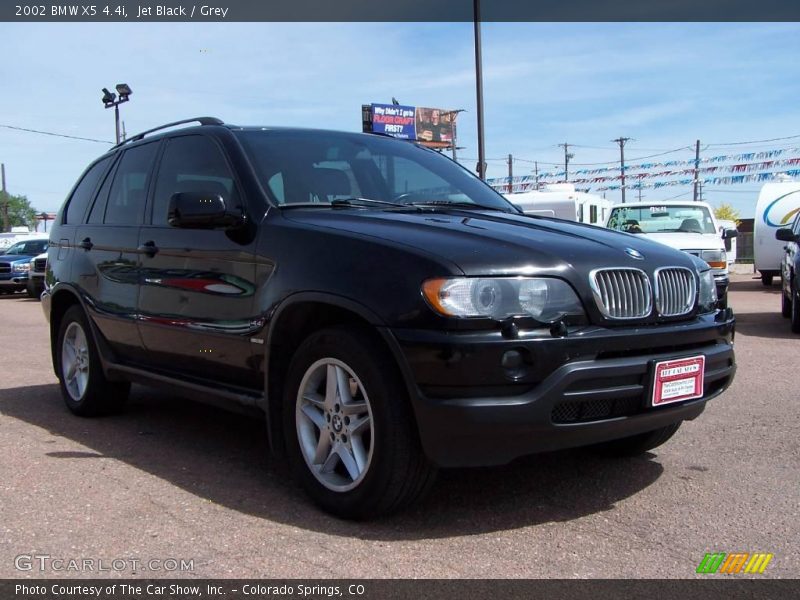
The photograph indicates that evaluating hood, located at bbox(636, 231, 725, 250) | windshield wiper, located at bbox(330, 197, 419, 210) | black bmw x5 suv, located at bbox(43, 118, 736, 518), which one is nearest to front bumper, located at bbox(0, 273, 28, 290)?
hood, located at bbox(636, 231, 725, 250)

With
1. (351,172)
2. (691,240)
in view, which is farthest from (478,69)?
(351,172)

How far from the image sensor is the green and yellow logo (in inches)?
118

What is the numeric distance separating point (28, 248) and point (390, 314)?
2524 centimetres

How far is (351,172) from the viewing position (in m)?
4.55

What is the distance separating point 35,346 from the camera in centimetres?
1038

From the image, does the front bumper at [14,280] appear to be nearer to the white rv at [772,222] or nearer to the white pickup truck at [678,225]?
the white pickup truck at [678,225]

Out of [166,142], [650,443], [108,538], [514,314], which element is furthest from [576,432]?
[166,142]

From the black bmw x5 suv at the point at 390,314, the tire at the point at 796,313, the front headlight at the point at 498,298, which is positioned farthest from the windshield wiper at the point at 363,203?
the tire at the point at 796,313

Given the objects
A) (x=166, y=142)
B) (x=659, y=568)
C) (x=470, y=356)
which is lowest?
(x=659, y=568)

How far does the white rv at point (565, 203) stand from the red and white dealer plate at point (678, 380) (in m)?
16.3

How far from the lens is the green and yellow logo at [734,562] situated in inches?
118

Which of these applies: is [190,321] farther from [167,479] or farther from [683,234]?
[683,234]

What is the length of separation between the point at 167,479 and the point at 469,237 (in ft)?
6.63
